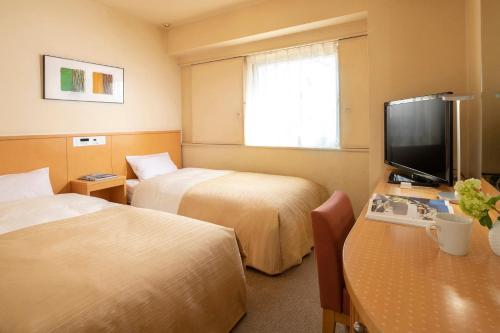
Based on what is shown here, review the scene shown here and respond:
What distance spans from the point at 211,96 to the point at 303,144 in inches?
61.4

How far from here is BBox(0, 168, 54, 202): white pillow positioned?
253 centimetres

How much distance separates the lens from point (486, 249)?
3.21 ft

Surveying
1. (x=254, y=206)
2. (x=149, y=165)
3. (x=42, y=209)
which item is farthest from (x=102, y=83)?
(x=254, y=206)

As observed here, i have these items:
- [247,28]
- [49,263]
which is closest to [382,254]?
[49,263]

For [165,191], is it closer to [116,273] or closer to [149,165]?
Answer: [149,165]

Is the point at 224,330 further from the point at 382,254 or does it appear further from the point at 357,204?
the point at 357,204

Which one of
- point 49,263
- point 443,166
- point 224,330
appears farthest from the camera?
point 443,166

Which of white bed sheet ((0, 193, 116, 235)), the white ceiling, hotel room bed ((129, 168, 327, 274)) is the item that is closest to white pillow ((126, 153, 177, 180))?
hotel room bed ((129, 168, 327, 274))

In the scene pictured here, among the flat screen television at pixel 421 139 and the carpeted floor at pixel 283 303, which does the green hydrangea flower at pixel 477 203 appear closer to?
the flat screen television at pixel 421 139

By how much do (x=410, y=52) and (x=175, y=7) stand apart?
2.66 metres

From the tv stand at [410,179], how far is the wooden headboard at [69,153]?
306 cm

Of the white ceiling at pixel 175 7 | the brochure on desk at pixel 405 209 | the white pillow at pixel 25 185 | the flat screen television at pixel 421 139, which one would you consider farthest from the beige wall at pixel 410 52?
the white pillow at pixel 25 185

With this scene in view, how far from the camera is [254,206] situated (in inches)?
99.5

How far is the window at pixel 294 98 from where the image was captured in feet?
11.2
